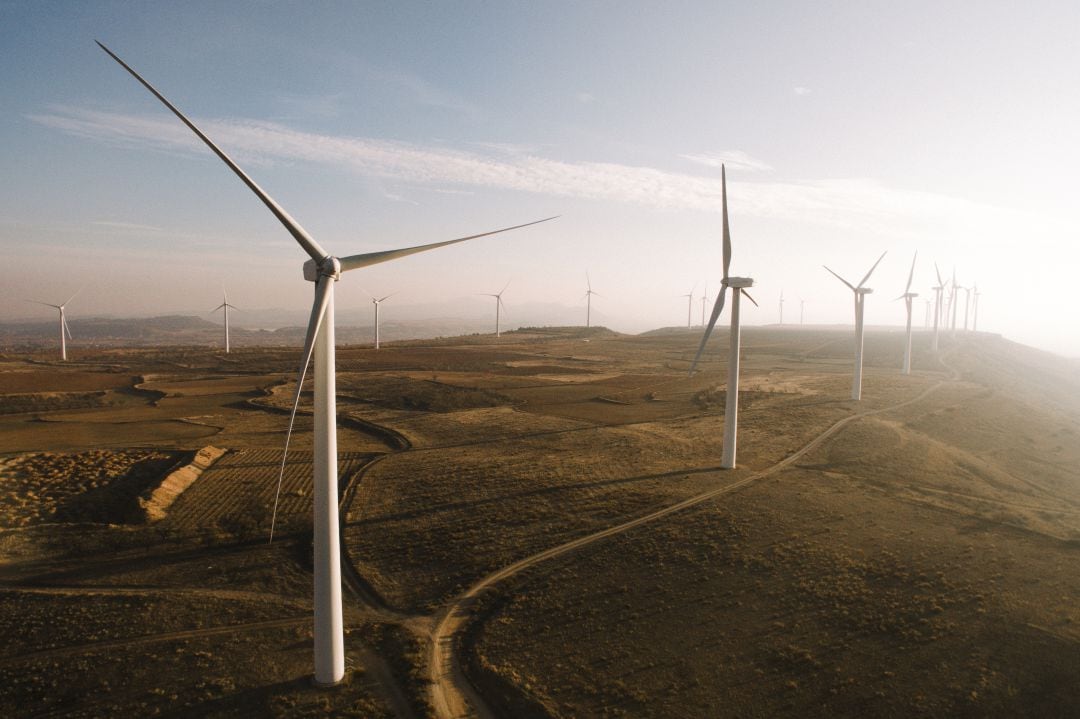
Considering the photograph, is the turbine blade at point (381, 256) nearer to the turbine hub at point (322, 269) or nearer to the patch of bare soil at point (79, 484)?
the turbine hub at point (322, 269)

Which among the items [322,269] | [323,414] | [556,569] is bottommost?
[556,569]

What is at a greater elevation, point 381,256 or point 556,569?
point 381,256

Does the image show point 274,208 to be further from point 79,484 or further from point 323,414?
point 79,484

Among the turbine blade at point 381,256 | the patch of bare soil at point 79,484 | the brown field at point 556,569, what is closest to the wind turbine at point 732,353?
the brown field at point 556,569

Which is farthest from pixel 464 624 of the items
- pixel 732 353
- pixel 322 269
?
pixel 732 353

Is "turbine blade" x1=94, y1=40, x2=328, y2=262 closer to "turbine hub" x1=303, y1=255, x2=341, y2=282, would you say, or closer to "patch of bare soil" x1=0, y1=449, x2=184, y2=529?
"turbine hub" x1=303, y1=255, x2=341, y2=282

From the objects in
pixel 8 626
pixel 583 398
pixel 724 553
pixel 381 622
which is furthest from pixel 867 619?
pixel 583 398

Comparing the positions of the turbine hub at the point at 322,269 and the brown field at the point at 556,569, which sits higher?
the turbine hub at the point at 322,269
